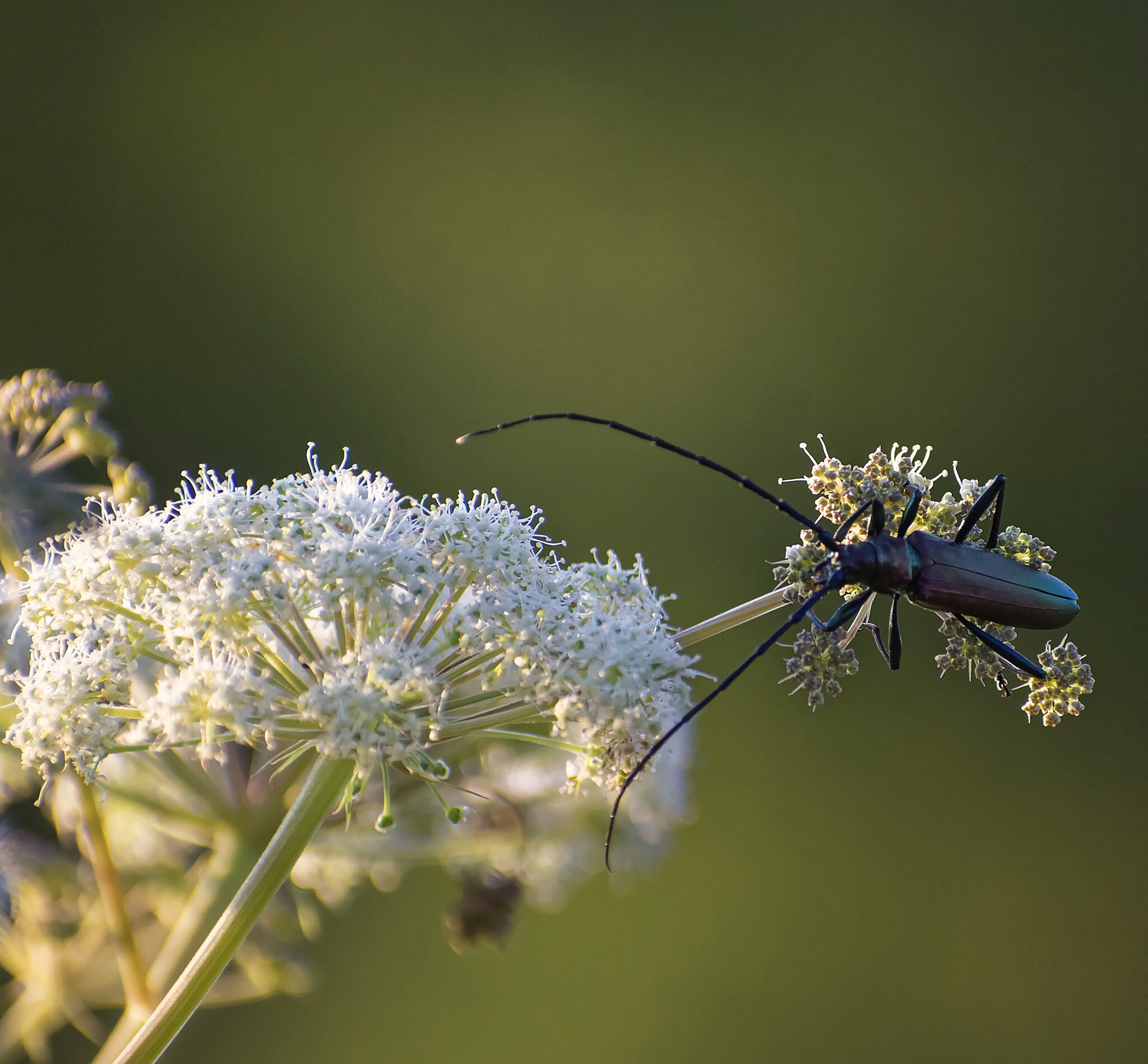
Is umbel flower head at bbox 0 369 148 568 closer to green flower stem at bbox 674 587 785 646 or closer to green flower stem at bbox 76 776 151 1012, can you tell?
green flower stem at bbox 76 776 151 1012

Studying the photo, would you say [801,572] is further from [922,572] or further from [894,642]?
[894,642]

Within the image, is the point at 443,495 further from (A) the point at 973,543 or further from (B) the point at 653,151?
(A) the point at 973,543

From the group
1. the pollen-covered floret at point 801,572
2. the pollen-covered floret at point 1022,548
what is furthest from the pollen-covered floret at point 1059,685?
the pollen-covered floret at point 801,572

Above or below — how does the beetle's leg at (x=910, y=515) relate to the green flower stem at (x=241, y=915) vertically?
above

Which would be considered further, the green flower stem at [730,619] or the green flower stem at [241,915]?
the green flower stem at [730,619]

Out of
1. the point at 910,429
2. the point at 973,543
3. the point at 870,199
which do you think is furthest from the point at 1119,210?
the point at 973,543

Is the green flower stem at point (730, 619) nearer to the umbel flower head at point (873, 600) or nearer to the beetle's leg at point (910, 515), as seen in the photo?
the umbel flower head at point (873, 600)
